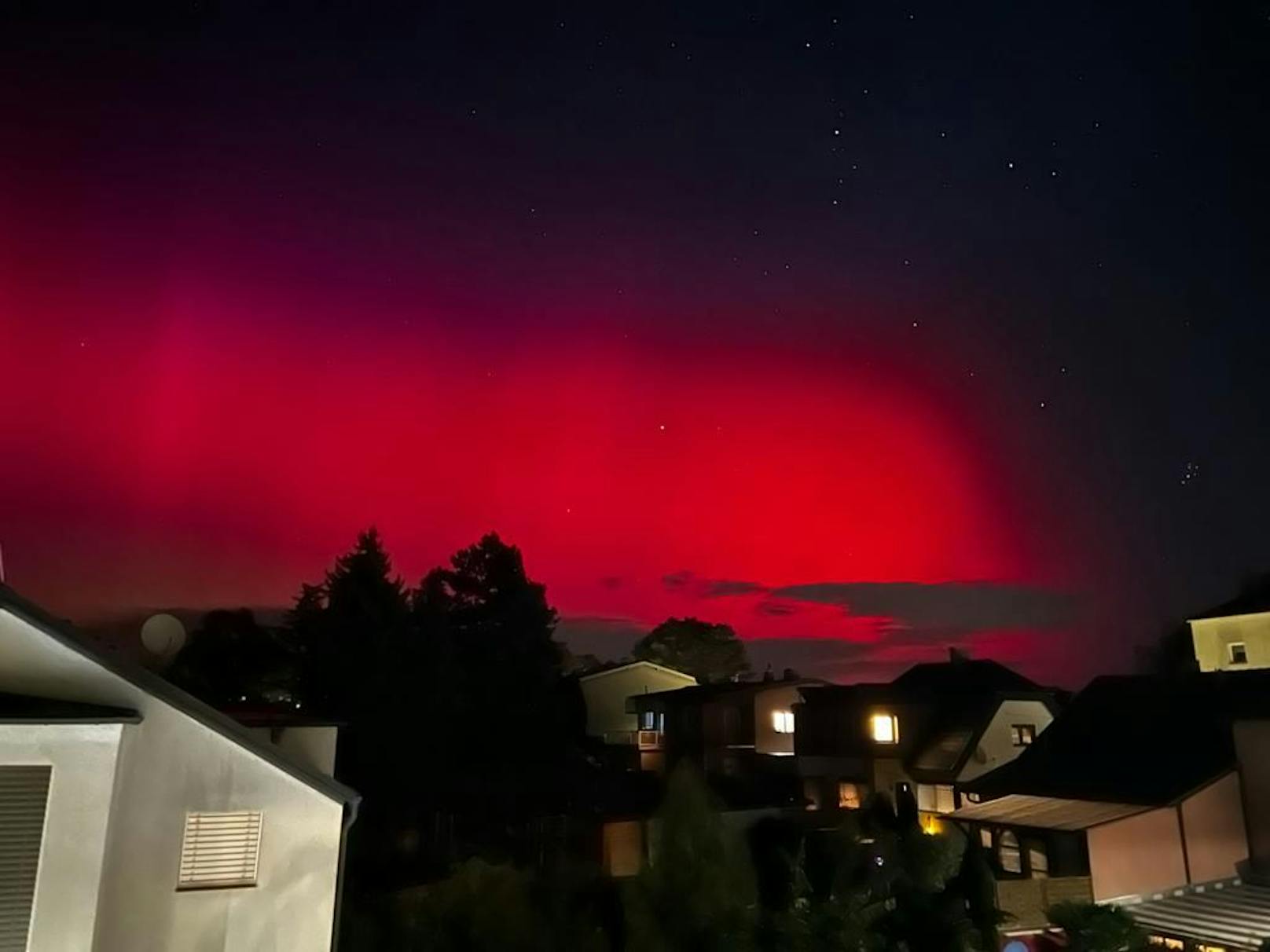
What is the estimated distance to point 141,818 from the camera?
30.0 feet

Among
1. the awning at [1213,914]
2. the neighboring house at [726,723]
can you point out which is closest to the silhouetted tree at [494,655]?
the neighboring house at [726,723]

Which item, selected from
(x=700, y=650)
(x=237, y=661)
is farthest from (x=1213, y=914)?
(x=700, y=650)

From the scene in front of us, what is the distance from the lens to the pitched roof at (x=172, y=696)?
28.3ft

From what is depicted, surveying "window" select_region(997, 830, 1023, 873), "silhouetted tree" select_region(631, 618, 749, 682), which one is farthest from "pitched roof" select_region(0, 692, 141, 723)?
"silhouetted tree" select_region(631, 618, 749, 682)

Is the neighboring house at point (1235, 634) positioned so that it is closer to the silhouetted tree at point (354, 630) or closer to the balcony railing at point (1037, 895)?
the balcony railing at point (1037, 895)

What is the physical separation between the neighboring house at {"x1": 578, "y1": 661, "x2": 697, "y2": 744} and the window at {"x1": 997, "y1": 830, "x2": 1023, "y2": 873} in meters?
21.2

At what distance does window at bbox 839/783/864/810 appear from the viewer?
30.5m

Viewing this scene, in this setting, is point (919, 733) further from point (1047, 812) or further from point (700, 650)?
point (700, 650)

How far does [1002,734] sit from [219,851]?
25801 mm

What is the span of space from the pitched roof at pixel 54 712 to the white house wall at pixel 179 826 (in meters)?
0.23

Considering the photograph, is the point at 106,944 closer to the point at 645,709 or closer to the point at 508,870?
the point at 508,870

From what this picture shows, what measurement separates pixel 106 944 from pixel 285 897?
1.75 meters

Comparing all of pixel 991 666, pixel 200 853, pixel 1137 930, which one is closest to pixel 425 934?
pixel 200 853

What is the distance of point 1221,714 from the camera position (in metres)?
20.5
